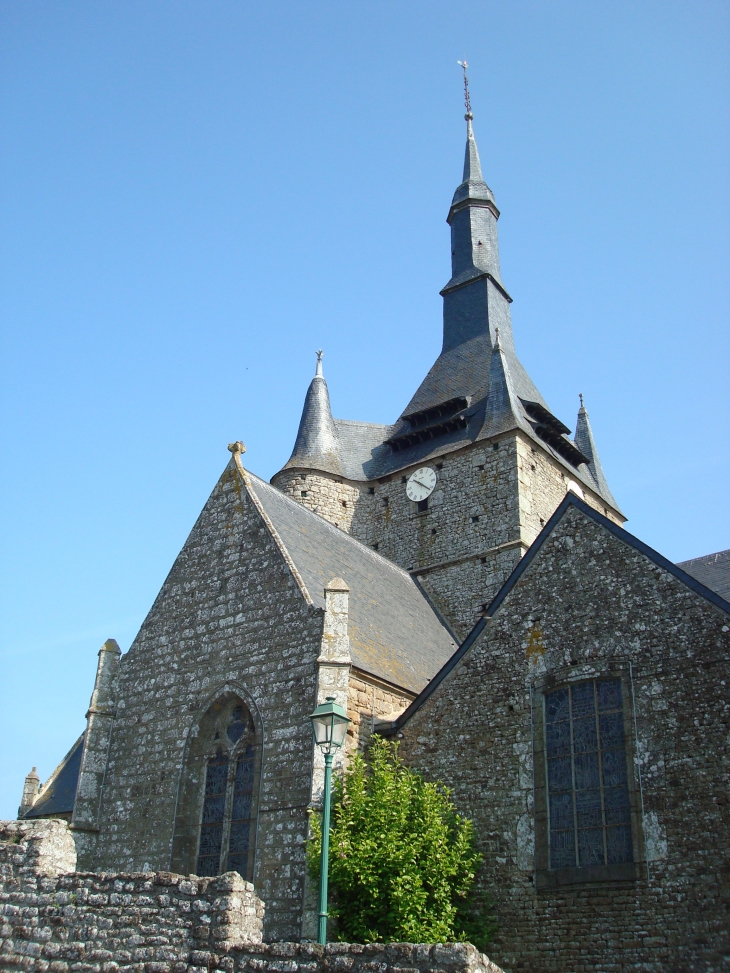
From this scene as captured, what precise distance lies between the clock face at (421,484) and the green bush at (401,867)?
10.2 meters

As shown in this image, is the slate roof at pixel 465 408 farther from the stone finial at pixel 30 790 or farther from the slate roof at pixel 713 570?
the stone finial at pixel 30 790

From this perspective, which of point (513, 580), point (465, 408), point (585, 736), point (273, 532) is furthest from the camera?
point (465, 408)

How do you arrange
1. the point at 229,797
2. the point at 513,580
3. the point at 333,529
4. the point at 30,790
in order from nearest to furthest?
the point at 513,580, the point at 229,797, the point at 333,529, the point at 30,790

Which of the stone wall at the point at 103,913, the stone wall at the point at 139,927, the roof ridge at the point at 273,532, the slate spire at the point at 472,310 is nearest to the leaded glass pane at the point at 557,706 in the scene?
the roof ridge at the point at 273,532

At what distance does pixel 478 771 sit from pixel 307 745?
6.54 feet

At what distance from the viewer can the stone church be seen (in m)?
9.09

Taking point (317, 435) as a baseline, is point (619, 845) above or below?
below

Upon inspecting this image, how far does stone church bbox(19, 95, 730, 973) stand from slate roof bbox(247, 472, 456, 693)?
0.06m

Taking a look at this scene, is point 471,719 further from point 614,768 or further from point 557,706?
point 614,768

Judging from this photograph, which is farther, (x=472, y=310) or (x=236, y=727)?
(x=472, y=310)

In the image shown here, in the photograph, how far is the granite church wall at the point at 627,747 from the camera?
873 cm

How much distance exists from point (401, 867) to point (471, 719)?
199 centimetres

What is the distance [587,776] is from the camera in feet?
32.3

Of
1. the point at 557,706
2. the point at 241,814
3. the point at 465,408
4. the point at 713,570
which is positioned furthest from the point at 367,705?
the point at 465,408
